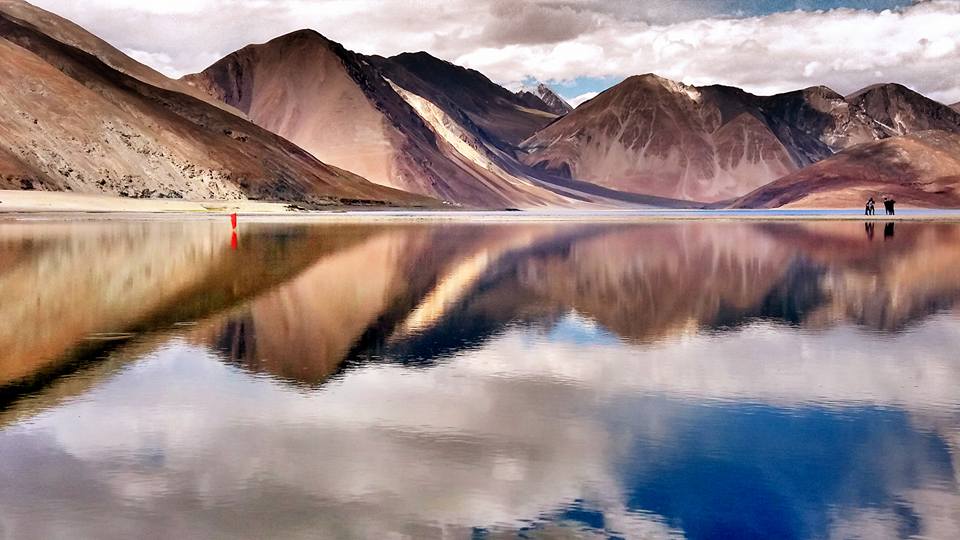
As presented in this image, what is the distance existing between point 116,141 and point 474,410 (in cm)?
12985

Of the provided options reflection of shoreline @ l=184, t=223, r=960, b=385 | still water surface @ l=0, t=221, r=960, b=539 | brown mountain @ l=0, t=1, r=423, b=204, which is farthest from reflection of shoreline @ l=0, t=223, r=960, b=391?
brown mountain @ l=0, t=1, r=423, b=204

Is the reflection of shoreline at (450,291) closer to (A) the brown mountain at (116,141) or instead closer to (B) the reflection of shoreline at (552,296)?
(B) the reflection of shoreline at (552,296)

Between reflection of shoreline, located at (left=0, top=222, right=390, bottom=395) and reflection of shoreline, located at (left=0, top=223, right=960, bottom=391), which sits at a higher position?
reflection of shoreline, located at (left=0, top=223, right=960, bottom=391)

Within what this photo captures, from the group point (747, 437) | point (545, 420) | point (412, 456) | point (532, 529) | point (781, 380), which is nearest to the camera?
point (532, 529)

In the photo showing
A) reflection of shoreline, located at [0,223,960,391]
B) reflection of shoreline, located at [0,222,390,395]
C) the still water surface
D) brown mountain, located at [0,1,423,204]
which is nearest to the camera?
the still water surface

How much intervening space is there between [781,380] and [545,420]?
467 cm

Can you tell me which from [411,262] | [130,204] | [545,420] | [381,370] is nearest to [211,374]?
[381,370]

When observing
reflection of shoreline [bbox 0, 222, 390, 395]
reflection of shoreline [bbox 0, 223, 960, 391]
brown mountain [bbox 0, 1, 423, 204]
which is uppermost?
brown mountain [bbox 0, 1, 423, 204]

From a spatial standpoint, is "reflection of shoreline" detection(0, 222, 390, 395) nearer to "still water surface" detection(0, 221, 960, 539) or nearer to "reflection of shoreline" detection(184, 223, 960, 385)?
"still water surface" detection(0, 221, 960, 539)

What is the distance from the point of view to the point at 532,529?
9.30 meters

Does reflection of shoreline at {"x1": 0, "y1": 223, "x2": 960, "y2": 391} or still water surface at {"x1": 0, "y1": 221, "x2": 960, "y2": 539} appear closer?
still water surface at {"x1": 0, "y1": 221, "x2": 960, "y2": 539}

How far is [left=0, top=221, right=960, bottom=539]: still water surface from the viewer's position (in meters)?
9.70

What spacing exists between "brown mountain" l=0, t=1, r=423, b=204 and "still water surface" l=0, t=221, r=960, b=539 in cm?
9906

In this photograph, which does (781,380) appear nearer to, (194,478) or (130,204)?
(194,478)
